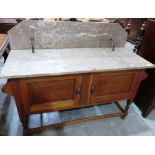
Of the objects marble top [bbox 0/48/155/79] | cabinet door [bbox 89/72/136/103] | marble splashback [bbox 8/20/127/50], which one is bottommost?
cabinet door [bbox 89/72/136/103]

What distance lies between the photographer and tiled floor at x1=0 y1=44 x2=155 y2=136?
1.56m

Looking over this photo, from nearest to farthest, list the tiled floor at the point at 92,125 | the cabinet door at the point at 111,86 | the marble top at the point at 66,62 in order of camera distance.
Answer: the marble top at the point at 66,62 < the cabinet door at the point at 111,86 < the tiled floor at the point at 92,125

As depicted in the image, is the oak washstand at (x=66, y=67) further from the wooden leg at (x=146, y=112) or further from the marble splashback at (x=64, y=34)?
the wooden leg at (x=146, y=112)

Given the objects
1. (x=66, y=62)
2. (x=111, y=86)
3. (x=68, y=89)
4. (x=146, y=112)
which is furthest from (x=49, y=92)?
(x=146, y=112)

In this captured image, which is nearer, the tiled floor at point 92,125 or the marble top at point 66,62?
the marble top at point 66,62

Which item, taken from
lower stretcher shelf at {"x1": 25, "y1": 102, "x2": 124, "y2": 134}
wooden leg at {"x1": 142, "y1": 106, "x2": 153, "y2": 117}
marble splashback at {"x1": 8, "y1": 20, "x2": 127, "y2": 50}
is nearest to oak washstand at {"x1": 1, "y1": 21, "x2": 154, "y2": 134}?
marble splashback at {"x1": 8, "y1": 20, "x2": 127, "y2": 50}

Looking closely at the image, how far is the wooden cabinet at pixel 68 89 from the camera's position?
1.10 meters

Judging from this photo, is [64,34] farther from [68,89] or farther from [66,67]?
[68,89]

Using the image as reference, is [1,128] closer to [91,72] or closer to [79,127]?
[79,127]

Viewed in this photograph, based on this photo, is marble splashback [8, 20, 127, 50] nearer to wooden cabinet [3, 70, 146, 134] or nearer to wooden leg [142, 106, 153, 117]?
wooden cabinet [3, 70, 146, 134]

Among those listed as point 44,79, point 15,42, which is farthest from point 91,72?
point 15,42

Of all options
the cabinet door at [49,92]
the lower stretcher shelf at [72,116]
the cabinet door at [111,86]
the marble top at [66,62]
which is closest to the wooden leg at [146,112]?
the lower stretcher shelf at [72,116]
